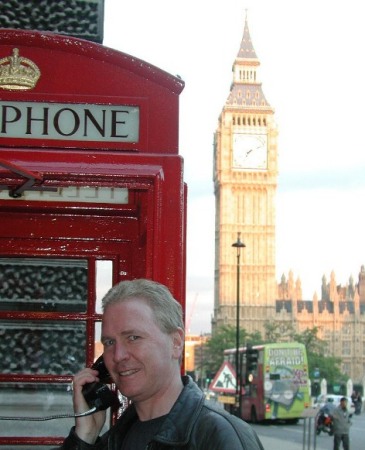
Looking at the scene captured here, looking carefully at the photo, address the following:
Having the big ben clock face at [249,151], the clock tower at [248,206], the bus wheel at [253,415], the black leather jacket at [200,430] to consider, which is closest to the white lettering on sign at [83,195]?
the black leather jacket at [200,430]

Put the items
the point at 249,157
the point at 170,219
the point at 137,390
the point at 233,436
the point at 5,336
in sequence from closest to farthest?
1. the point at 233,436
2. the point at 137,390
3. the point at 170,219
4. the point at 5,336
5. the point at 249,157

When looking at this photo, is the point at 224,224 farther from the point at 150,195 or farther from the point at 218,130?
the point at 150,195

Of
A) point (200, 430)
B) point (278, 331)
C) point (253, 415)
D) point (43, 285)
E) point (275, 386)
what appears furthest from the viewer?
point (278, 331)

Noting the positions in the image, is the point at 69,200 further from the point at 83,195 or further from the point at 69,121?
the point at 69,121

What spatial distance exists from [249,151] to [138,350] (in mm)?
95138

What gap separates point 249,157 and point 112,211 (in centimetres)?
9349

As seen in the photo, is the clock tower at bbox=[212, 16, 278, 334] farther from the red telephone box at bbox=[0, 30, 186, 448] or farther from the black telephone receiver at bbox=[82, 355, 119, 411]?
the black telephone receiver at bbox=[82, 355, 119, 411]

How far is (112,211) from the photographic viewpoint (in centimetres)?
312

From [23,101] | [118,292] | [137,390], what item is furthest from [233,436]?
[23,101]

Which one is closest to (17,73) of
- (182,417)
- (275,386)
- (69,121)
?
(69,121)

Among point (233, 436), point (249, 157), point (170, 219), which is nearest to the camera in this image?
point (233, 436)

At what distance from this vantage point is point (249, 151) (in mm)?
96688

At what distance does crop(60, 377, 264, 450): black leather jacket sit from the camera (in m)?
1.91

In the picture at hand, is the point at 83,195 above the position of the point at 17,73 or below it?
below
